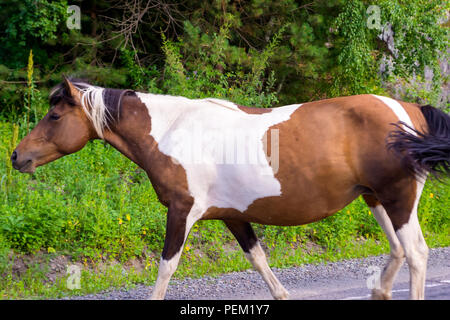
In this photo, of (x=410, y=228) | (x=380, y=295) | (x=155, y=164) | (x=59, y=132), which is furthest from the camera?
(x=59, y=132)

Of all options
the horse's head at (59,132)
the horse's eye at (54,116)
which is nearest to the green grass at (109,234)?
the horse's head at (59,132)

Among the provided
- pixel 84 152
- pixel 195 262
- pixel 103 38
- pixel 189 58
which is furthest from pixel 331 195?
pixel 103 38

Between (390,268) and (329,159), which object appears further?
(390,268)

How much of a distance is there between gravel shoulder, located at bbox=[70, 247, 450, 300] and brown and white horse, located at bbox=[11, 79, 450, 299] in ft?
1.83

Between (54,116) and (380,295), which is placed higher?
(54,116)

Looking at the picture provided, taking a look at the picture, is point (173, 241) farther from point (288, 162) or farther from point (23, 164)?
point (23, 164)

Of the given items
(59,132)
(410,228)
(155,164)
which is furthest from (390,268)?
(59,132)

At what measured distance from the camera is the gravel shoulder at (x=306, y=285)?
5242mm

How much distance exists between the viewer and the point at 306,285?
5770mm

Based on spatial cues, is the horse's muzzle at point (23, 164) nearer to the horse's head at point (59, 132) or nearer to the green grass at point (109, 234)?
the horse's head at point (59, 132)

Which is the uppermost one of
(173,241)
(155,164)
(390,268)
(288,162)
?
(288,162)

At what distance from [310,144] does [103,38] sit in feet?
23.7

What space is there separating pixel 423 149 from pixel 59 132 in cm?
302

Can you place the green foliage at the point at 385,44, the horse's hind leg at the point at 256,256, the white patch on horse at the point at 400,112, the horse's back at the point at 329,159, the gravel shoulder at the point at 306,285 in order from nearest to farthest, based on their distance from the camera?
the horse's back at the point at 329,159, the white patch on horse at the point at 400,112, the horse's hind leg at the point at 256,256, the gravel shoulder at the point at 306,285, the green foliage at the point at 385,44
